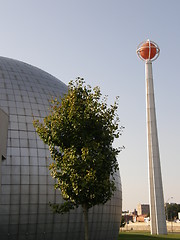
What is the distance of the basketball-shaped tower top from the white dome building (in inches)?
1538

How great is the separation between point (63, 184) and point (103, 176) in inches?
97.2

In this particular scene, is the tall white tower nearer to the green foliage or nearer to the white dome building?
the white dome building

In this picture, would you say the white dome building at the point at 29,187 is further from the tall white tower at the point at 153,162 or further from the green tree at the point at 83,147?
the tall white tower at the point at 153,162

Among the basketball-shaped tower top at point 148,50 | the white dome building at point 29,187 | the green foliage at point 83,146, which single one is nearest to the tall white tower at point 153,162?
the basketball-shaped tower top at point 148,50

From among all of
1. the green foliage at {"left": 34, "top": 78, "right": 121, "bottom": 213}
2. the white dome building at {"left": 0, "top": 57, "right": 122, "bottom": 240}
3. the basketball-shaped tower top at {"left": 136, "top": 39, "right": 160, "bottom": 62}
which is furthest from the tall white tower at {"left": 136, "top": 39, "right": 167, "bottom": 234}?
the green foliage at {"left": 34, "top": 78, "right": 121, "bottom": 213}

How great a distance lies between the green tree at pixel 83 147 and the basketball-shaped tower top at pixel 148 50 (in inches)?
1993

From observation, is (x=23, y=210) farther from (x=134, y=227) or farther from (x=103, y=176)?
(x=134, y=227)

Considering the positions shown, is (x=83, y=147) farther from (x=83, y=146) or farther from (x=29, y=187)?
(x=29, y=187)

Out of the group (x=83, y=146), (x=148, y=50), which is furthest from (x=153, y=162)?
(x=83, y=146)

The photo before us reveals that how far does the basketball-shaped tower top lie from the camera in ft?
236

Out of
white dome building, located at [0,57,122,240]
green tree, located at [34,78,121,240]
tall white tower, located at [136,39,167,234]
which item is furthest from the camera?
tall white tower, located at [136,39,167,234]

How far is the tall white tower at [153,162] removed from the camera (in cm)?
6259

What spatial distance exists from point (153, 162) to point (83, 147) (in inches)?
1767

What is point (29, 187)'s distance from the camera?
105ft
